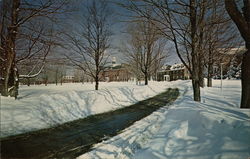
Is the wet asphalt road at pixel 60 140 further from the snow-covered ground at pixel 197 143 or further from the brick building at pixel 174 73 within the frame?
the brick building at pixel 174 73

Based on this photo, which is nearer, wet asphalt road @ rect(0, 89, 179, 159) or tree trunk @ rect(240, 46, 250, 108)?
wet asphalt road @ rect(0, 89, 179, 159)

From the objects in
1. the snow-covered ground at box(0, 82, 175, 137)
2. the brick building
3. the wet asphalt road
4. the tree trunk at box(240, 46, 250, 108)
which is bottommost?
the wet asphalt road

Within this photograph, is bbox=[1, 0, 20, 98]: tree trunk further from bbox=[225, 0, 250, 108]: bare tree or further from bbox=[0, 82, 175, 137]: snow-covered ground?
bbox=[225, 0, 250, 108]: bare tree

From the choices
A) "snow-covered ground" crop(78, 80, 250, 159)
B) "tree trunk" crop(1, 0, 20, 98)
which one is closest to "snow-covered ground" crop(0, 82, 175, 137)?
"tree trunk" crop(1, 0, 20, 98)

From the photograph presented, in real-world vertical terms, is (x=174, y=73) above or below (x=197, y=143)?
above

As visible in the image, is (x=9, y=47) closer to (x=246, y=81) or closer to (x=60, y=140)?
(x=60, y=140)

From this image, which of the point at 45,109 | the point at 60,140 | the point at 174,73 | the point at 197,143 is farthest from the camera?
the point at 174,73

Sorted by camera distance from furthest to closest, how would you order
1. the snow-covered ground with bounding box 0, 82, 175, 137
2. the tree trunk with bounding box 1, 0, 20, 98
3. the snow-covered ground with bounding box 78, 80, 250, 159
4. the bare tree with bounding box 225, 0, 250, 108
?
the tree trunk with bounding box 1, 0, 20, 98
the snow-covered ground with bounding box 0, 82, 175, 137
the bare tree with bounding box 225, 0, 250, 108
the snow-covered ground with bounding box 78, 80, 250, 159

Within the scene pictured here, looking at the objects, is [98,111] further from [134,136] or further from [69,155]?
[69,155]

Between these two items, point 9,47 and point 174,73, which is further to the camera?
point 174,73

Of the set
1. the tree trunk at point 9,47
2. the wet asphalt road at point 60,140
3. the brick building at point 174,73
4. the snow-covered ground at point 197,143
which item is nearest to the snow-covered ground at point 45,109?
the wet asphalt road at point 60,140

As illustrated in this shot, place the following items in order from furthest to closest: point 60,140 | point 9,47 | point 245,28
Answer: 1. point 9,47
2. point 245,28
3. point 60,140

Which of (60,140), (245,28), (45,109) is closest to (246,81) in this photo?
(245,28)

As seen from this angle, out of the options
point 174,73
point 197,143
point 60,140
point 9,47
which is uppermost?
point 174,73
